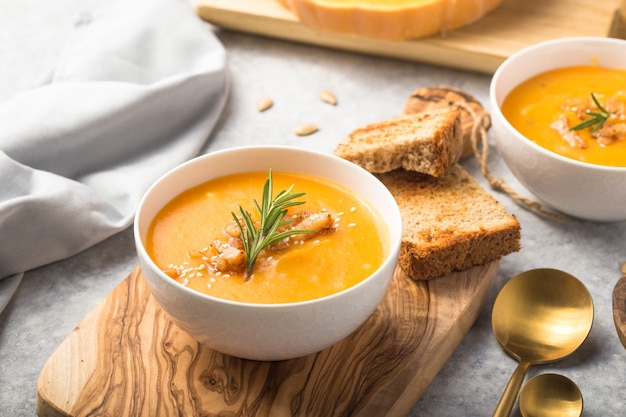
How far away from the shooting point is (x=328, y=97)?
10.0 feet

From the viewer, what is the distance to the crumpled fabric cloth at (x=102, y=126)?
231 centimetres

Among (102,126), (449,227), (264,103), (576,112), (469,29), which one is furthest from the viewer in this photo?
(469,29)

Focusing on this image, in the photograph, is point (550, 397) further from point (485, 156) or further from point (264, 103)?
point (264, 103)

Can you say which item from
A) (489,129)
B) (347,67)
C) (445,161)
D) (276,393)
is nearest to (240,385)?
(276,393)

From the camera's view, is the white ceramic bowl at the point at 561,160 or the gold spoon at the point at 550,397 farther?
the white ceramic bowl at the point at 561,160

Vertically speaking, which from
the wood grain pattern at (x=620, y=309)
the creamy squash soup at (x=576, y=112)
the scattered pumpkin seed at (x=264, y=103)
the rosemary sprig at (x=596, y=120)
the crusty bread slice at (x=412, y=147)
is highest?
the rosemary sprig at (x=596, y=120)

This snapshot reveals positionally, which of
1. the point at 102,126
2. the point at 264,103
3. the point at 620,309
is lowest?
the point at 264,103

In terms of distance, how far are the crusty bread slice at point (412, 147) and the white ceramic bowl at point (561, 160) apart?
0.16 meters

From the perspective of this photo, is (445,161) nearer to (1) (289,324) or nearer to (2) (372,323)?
(2) (372,323)

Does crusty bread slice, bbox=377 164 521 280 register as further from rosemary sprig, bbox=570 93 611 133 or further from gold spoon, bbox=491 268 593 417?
rosemary sprig, bbox=570 93 611 133

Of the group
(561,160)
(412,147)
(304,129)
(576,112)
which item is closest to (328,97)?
(304,129)

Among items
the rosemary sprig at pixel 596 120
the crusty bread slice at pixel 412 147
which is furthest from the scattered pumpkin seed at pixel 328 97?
the rosemary sprig at pixel 596 120

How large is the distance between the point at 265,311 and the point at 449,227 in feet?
2.55

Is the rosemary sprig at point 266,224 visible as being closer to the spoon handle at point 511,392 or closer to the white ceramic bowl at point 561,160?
the spoon handle at point 511,392
